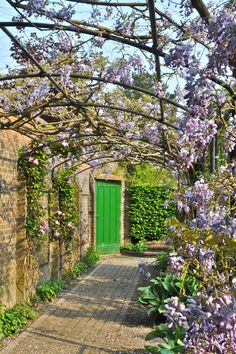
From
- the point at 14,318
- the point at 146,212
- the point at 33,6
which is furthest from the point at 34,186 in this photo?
the point at 146,212

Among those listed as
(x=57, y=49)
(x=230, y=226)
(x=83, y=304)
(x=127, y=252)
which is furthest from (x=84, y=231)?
(x=230, y=226)

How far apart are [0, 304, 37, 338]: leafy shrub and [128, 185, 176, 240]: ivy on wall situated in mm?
9403

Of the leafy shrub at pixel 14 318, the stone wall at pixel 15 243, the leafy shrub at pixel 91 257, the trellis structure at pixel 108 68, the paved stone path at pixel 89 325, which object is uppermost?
the trellis structure at pixel 108 68

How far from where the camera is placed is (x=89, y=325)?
6.76 metres

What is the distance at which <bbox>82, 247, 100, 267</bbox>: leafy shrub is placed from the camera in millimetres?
12773

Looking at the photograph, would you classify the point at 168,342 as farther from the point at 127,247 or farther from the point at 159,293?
the point at 127,247

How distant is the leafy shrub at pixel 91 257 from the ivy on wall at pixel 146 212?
7.90ft

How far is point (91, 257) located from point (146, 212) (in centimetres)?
379

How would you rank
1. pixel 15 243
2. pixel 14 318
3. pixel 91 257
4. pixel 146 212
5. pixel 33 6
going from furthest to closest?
pixel 146 212
pixel 91 257
pixel 15 243
pixel 14 318
pixel 33 6

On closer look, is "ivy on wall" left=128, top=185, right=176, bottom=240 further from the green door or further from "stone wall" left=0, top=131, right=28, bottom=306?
Result: "stone wall" left=0, top=131, right=28, bottom=306

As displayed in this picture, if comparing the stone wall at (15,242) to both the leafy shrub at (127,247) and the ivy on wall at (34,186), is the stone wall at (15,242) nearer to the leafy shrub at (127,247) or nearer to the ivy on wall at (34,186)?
the ivy on wall at (34,186)

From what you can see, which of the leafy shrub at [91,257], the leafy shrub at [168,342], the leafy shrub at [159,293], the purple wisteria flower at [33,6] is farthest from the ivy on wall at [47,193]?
the purple wisteria flower at [33,6]

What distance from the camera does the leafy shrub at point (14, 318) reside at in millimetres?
6110

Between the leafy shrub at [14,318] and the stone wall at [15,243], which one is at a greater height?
the stone wall at [15,243]
